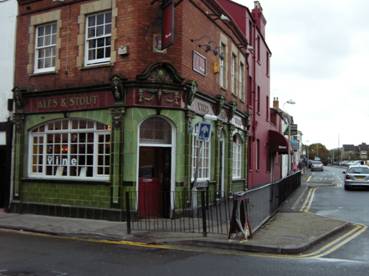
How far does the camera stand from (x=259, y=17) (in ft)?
106

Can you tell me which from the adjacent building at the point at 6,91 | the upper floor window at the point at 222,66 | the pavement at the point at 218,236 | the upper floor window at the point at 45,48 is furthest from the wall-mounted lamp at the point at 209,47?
the adjacent building at the point at 6,91

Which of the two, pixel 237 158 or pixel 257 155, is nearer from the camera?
pixel 237 158

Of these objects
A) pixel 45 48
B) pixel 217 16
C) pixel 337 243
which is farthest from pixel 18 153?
pixel 337 243

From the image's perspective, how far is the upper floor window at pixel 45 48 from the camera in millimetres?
17297

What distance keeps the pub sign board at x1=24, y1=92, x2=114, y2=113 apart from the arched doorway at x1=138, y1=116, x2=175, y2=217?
142 centimetres

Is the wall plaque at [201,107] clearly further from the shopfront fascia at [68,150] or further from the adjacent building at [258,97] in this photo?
the adjacent building at [258,97]

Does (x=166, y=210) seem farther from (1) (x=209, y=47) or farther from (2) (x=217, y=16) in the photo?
(2) (x=217, y=16)

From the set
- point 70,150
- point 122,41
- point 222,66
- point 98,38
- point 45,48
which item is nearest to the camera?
point 122,41

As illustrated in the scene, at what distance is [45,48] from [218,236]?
936 centimetres

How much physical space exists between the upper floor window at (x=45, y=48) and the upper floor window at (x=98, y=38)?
4.81 feet

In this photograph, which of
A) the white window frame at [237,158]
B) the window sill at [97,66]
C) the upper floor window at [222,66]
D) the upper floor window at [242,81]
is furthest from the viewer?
the upper floor window at [242,81]

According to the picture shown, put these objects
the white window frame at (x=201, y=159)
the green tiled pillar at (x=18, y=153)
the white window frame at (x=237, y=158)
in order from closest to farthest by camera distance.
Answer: the white window frame at (x=201, y=159) → the green tiled pillar at (x=18, y=153) → the white window frame at (x=237, y=158)

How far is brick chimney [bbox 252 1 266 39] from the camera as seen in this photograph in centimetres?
3113

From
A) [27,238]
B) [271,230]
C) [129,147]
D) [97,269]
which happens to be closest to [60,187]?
[129,147]
